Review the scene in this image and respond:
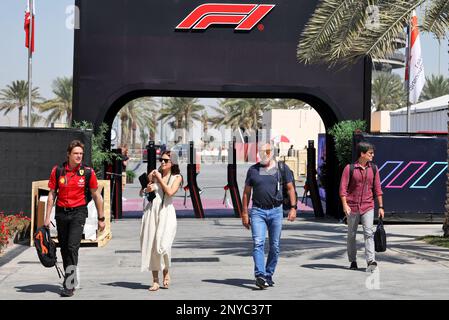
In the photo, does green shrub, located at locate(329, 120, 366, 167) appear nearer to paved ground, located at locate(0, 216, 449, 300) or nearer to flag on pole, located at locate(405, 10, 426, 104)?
paved ground, located at locate(0, 216, 449, 300)

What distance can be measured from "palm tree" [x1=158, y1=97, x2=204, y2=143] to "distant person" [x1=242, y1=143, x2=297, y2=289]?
283 ft

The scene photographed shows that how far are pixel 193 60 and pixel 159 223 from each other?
1223cm

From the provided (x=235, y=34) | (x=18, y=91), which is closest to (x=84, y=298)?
(x=235, y=34)

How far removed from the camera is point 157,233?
11.0m

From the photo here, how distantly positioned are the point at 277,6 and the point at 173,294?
550 inches

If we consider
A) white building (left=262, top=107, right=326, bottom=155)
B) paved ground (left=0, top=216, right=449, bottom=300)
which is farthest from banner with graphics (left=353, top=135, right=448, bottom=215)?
white building (left=262, top=107, right=326, bottom=155)

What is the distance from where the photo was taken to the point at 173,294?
10.6 metres

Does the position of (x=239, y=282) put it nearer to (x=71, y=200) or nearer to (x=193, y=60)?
(x=71, y=200)

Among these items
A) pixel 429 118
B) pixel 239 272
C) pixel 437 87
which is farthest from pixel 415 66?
pixel 437 87

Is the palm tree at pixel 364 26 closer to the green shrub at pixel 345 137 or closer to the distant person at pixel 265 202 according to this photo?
the green shrub at pixel 345 137

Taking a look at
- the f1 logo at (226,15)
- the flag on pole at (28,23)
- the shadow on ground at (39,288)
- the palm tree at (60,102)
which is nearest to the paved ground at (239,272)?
the shadow on ground at (39,288)

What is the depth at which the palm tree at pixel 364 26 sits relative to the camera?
664 inches

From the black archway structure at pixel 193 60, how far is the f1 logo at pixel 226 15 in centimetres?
5
